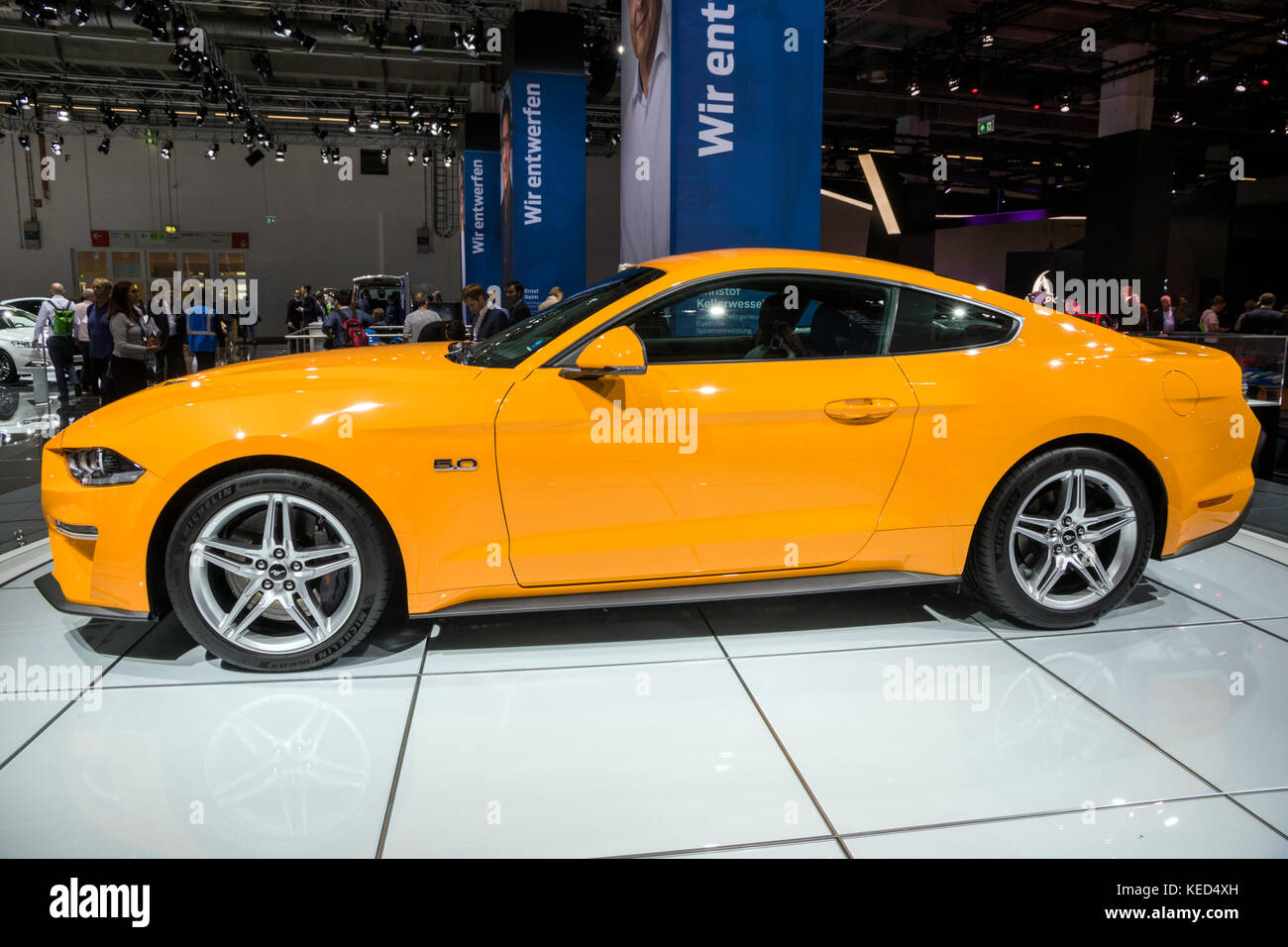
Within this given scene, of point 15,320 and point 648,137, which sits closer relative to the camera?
point 648,137

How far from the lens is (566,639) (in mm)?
3172

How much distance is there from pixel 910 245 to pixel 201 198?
20.1 m

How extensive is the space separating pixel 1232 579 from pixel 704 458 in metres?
2.74

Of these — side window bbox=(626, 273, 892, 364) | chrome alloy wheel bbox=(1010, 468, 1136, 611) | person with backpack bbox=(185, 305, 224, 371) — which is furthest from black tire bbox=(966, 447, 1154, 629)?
person with backpack bbox=(185, 305, 224, 371)

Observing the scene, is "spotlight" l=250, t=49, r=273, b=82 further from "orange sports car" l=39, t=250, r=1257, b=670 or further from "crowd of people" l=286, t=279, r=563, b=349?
"orange sports car" l=39, t=250, r=1257, b=670

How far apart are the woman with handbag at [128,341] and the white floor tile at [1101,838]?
755 cm

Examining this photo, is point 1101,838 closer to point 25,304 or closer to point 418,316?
point 418,316

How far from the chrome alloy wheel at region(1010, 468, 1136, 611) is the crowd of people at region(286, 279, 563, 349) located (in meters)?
2.18

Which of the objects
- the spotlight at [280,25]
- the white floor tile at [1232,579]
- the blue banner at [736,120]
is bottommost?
the white floor tile at [1232,579]

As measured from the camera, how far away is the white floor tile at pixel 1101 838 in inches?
76.9

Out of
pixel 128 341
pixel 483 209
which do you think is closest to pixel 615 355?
pixel 128 341

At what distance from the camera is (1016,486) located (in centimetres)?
310

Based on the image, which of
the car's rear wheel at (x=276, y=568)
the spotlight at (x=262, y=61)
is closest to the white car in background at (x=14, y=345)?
the spotlight at (x=262, y=61)

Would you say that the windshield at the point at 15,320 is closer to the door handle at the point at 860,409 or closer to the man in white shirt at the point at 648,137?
the man in white shirt at the point at 648,137
